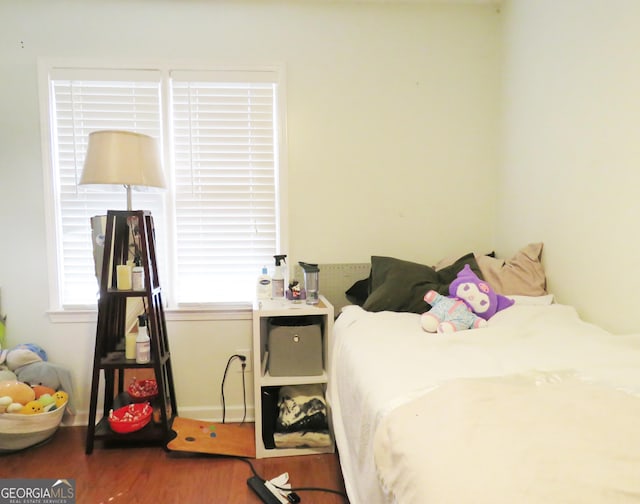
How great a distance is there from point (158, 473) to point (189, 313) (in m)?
0.84

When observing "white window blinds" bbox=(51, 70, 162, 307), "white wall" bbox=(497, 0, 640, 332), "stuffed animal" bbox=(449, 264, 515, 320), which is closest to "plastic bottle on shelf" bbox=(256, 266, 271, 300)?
"white window blinds" bbox=(51, 70, 162, 307)

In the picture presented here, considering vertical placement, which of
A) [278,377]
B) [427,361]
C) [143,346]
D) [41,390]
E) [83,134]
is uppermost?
[83,134]

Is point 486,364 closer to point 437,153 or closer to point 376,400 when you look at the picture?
point 376,400

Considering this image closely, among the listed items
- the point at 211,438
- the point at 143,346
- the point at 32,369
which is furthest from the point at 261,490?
the point at 32,369

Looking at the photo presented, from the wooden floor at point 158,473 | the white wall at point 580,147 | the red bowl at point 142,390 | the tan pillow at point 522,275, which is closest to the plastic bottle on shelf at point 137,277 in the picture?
the red bowl at point 142,390

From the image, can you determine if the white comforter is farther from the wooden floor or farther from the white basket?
the white basket

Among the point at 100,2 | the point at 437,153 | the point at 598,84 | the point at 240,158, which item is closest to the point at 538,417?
the point at 598,84

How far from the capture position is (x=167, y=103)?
88.2 inches

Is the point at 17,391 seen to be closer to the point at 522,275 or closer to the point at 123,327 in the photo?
the point at 123,327

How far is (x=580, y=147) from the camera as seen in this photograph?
1.70 metres

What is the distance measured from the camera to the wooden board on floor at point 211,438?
1946 mm

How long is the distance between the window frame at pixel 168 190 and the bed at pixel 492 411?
0.92 m

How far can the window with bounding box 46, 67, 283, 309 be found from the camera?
2232mm

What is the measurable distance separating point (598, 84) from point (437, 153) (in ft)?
2.96
